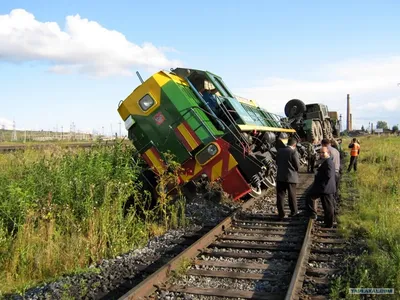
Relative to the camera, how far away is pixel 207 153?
334 inches

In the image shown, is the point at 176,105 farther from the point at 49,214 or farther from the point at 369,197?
the point at 369,197

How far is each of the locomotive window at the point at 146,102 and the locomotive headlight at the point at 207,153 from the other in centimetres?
158

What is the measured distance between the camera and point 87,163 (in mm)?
8062

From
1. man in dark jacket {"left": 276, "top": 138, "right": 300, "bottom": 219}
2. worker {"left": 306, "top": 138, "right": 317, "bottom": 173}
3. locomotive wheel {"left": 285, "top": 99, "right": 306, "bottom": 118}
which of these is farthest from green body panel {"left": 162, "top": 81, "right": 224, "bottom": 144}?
locomotive wheel {"left": 285, "top": 99, "right": 306, "bottom": 118}

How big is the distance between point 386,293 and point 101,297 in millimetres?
2984

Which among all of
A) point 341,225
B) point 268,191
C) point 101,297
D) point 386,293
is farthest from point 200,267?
point 268,191

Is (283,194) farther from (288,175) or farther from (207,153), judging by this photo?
(207,153)

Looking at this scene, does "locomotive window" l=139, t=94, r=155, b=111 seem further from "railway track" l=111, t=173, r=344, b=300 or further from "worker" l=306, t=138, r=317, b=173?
"worker" l=306, t=138, r=317, b=173

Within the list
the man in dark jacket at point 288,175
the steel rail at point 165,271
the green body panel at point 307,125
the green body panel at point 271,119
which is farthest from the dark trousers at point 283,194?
the green body panel at point 307,125

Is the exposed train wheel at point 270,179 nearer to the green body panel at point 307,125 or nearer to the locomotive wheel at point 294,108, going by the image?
the green body panel at point 307,125

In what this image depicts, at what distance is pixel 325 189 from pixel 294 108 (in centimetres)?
1317

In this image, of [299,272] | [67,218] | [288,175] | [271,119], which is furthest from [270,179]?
[299,272]

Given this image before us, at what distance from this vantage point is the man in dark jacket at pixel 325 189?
764cm

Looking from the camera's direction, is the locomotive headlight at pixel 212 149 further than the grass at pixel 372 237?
Yes
